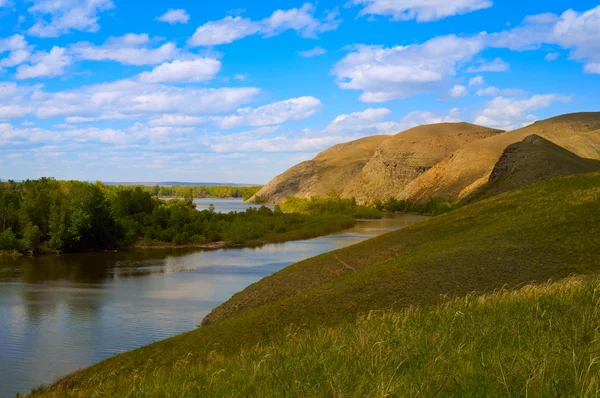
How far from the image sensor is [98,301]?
34750 mm

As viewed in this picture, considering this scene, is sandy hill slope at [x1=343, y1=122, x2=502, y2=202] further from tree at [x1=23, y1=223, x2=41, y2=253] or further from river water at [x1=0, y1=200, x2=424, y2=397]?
tree at [x1=23, y1=223, x2=41, y2=253]

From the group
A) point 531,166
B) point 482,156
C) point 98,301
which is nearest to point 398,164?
point 482,156

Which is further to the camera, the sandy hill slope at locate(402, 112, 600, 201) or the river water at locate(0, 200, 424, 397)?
the sandy hill slope at locate(402, 112, 600, 201)

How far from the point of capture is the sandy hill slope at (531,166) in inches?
3105

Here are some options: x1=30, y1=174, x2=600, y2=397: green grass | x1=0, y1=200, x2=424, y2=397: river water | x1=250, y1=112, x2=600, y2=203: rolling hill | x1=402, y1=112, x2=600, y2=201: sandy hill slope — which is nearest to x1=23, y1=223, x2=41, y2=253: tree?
x1=0, y1=200, x2=424, y2=397: river water

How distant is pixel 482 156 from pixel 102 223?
345 ft

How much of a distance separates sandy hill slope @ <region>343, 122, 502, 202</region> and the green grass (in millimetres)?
136484

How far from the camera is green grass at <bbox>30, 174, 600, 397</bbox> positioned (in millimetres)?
5719

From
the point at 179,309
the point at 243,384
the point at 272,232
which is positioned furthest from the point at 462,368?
the point at 272,232

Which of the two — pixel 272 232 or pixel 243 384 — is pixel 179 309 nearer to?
pixel 243 384

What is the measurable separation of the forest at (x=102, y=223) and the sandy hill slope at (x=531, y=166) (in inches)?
1147

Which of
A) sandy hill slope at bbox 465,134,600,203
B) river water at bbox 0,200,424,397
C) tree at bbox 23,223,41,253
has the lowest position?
river water at bbox 0,200,424,397

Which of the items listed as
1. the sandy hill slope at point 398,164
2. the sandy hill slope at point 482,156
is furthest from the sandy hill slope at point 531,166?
the sandy hill slope at point 398,164

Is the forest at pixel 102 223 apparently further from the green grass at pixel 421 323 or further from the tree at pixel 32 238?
the green grass at pixel 421 323
